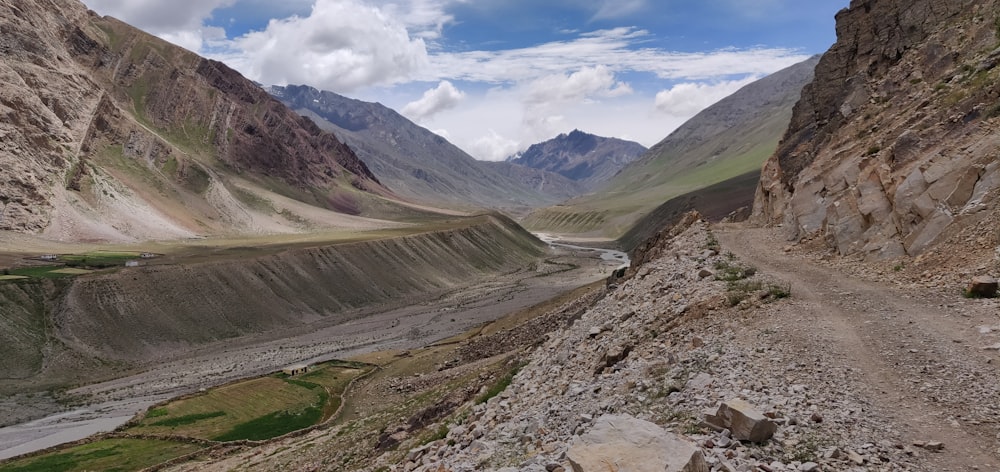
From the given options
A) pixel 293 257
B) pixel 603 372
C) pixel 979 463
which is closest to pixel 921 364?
pixel 979 463

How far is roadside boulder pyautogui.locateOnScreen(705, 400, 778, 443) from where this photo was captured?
9656mm

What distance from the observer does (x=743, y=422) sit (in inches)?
386

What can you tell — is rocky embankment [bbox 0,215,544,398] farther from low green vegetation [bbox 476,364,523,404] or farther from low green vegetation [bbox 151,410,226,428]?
low green vegetation [bbox 476,364,523,404]

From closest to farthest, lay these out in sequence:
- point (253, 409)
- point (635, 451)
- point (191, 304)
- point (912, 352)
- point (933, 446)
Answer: point (933, 446) → point (635, 451) → point (912, 352) → point (253, 409) → point (191, 304)

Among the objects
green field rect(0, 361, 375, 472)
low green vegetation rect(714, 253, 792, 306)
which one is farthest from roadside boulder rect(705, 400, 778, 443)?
Answer: green field rect(0, 361, 375, 472)

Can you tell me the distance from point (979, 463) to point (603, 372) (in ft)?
30.3

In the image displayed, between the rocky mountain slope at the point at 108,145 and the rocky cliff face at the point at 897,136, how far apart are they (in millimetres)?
113981

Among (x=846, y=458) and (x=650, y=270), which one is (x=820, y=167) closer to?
(x=650, y=270)

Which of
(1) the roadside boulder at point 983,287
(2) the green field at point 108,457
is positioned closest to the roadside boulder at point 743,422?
(1) the roadside boulder at point 983,287

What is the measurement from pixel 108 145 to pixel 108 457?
5452 inches

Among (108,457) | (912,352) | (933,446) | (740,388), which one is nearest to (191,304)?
(108,457)

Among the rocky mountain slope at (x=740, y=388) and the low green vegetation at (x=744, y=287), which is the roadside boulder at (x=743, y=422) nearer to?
the rocky mountain slope at (x=740, y=388)

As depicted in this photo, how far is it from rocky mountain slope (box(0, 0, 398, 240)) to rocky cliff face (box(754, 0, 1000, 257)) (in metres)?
114

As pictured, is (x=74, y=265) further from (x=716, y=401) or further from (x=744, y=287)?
(x=716, y=401)
